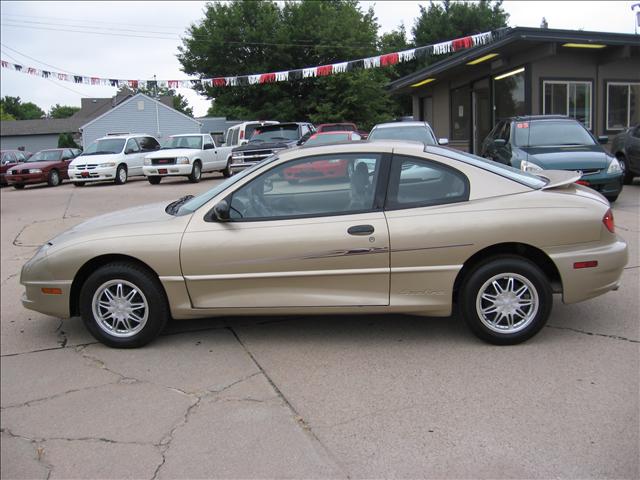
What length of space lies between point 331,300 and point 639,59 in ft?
58.6

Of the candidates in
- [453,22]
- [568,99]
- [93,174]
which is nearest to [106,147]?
[93,174]

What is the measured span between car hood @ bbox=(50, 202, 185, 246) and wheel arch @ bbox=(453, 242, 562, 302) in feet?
7.19

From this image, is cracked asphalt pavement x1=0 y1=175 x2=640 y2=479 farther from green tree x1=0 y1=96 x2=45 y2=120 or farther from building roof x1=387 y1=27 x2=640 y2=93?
green tree x1=0 y1=96 x2=45 y2=120

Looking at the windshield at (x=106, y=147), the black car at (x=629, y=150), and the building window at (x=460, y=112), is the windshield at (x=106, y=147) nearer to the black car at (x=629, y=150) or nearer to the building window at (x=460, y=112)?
the building window at (x=460, y=112)

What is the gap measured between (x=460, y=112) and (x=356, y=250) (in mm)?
20238

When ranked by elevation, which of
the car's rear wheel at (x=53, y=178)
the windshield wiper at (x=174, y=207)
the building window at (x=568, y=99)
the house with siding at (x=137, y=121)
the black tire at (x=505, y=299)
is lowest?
the black tire at (x=505, y=299)

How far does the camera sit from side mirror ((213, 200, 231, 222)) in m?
4.57

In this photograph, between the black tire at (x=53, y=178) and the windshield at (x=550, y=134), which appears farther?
the black tire at (x=53, y=178)

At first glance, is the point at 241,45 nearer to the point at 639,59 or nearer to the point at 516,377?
the point at 639,59

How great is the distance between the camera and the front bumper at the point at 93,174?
20.2 metres

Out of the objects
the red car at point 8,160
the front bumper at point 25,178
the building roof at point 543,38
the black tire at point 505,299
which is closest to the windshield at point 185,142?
the front bumper at point 25,178

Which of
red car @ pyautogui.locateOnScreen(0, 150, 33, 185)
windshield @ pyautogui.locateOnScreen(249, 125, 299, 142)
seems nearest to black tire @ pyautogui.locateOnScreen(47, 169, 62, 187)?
red car @ pyautogui.locateOnScreen(0, 150, 33, 185)

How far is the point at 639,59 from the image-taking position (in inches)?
722

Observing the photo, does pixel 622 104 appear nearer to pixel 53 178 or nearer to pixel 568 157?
pixel 568 157
